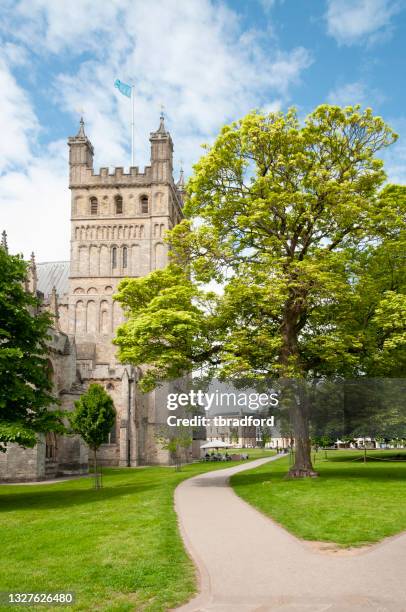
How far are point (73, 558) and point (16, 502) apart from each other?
1095 cm

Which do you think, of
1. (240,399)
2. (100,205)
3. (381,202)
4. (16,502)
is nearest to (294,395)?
(240,399)

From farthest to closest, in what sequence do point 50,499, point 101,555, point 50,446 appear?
point 50,446 < point 50,499 < point 101,555

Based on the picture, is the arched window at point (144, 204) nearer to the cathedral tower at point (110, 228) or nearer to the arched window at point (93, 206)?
the cathedral tower at point (110, 228)

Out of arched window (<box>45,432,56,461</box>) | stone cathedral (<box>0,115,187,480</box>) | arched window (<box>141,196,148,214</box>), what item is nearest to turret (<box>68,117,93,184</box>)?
stone cathedral (<box>0,115,187,480</box>)

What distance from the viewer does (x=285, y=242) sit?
75.9ft

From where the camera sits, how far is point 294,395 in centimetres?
2200

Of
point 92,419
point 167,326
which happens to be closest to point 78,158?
point 92,419

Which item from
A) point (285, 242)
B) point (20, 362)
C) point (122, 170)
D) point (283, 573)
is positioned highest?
point (122, 170)

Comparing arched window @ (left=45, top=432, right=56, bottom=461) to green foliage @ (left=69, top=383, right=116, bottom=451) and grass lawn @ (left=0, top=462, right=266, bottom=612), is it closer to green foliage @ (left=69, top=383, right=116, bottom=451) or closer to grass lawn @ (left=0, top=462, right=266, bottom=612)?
green foliage @ (left=69, top=383, right=116, bottom=451)

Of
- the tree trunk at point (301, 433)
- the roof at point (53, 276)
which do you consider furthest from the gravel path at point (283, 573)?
the roof at point (53, 276)

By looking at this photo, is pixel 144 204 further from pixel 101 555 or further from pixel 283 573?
pixel 283 573

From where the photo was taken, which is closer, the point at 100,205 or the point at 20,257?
the point at 20,257

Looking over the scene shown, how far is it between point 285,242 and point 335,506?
38.2 ft

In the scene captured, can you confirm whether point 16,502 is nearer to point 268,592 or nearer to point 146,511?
point 146,511
